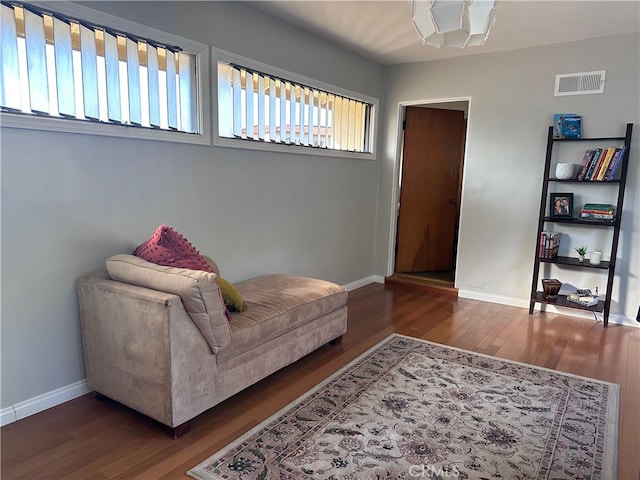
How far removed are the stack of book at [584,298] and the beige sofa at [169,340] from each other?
2.89m

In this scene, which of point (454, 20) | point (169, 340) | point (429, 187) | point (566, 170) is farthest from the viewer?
point (429, 187)

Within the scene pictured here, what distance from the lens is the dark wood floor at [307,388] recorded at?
1889mm

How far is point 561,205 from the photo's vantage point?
13.3 ft

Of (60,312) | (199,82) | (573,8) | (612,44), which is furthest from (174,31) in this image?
(612,44)

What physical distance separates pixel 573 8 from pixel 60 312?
159 inches

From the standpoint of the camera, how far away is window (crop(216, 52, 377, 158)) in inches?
128

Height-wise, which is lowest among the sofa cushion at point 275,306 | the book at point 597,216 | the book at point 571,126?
the sofa cushion at point 275,306

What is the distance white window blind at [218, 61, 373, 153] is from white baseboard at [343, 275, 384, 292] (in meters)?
1.52

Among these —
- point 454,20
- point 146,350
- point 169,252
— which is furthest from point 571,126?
point 146,350

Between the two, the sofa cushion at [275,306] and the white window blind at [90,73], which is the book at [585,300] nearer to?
the sofa cushion at [275,306]

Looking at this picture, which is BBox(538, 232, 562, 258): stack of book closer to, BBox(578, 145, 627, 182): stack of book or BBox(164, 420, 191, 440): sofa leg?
BBox(578, 145, 627, 182): stack of book

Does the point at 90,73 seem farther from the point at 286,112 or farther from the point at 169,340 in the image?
the point at 286,112

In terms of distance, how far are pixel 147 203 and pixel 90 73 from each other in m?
0.79

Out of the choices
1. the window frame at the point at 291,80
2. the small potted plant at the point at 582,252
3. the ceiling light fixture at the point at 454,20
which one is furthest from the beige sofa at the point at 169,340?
the small potted plant at the point at 582,252
